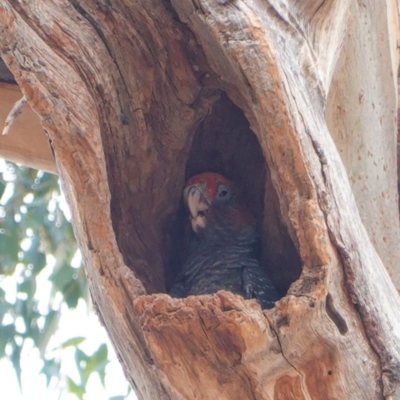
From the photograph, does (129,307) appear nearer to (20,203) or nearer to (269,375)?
(269,375)

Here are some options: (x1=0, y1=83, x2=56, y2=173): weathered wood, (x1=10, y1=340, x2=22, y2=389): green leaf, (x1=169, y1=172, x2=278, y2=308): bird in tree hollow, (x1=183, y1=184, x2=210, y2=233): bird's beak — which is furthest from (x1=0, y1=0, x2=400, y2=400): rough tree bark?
(x1=10, y1=340, x2=22, y2=389): green leaf

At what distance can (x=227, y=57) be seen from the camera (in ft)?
5.25

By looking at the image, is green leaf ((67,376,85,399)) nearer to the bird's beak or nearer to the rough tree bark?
the bird's beak

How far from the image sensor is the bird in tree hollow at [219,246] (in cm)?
223

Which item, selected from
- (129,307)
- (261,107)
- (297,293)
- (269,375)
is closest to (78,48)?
(261,107)

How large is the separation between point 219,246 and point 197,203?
21 centimetres

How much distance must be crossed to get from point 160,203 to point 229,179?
17.7 inches

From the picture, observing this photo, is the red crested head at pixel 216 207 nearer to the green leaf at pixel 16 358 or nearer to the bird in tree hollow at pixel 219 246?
the bird in tree hollow at pixel 219 246

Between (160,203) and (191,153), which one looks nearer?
(160,203)

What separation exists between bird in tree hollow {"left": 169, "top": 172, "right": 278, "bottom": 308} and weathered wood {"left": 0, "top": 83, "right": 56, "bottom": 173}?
54 centimetres

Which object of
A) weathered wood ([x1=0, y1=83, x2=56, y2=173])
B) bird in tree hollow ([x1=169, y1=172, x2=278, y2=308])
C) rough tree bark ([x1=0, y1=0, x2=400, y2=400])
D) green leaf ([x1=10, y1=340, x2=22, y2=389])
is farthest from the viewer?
green leaf ([x1=10, y1=340, x2=22, y2=389])

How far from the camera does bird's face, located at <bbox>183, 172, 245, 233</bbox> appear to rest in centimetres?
241

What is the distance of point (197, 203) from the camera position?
8.13 ft

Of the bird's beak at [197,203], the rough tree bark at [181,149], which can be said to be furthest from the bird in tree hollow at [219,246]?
the rough tree bark at [181,149]
